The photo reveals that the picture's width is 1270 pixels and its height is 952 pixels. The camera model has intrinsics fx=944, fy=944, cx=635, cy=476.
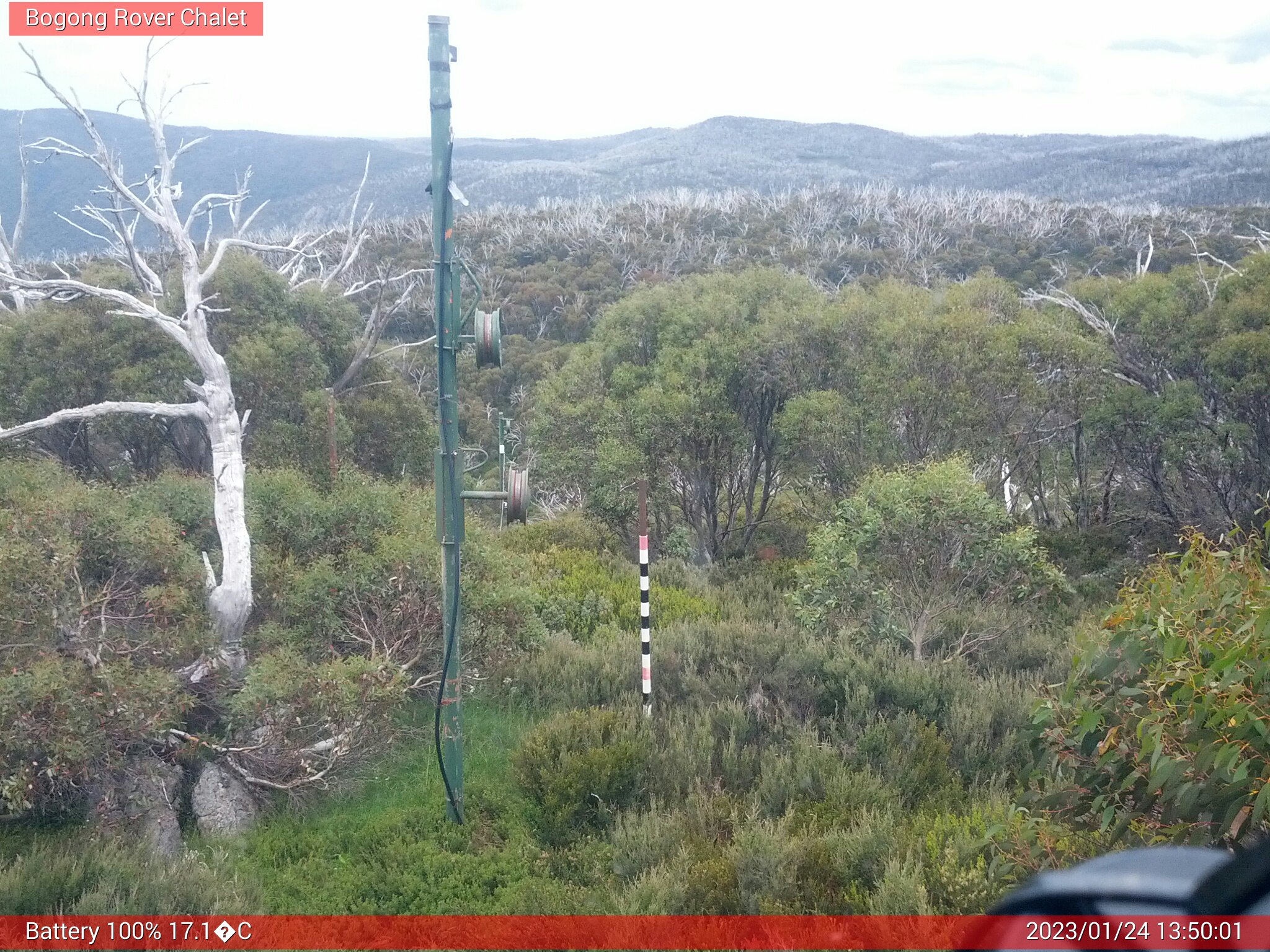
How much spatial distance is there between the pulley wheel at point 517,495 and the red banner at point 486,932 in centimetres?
241

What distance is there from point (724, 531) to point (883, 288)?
5.21 meters

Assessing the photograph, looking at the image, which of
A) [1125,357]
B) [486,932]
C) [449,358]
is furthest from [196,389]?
[1125,357]

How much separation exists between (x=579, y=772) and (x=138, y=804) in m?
3.01

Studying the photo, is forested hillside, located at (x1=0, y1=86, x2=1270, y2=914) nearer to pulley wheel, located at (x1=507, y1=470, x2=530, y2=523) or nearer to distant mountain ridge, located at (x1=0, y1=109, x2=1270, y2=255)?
pulley wheel, located at (x1=507, y1=470, x2=530, y2=523)

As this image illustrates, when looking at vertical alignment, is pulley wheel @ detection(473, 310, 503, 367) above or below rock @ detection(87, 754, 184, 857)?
above

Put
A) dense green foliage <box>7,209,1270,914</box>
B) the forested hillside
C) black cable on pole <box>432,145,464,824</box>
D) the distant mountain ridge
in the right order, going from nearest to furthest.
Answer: dense green foliage <box>7,209,1270,914</box>, the forested hillside, black cable on pole <box>432,145,464,824</box>, the distant mountain ridge

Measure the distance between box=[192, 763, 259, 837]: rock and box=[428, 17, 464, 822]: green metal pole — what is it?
169cm

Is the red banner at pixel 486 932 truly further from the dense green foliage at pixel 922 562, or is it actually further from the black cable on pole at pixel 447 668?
the dense green foliage at pixel 922 562

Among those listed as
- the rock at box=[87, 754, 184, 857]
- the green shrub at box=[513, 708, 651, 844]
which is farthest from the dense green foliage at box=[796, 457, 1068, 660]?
the rock at box=[87, 754, 184, 857]

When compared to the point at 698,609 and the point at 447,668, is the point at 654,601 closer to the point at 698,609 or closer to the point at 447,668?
the point at 698,609

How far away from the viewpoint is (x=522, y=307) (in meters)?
36.2

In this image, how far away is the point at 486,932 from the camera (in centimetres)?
533

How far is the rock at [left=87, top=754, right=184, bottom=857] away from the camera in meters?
6.32

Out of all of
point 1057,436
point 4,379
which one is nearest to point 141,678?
point 4,379
